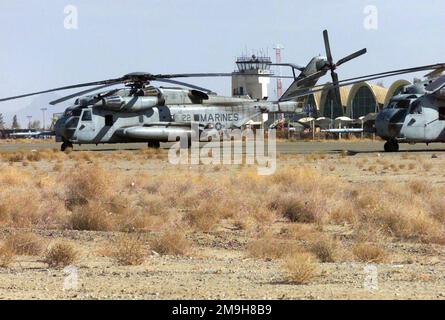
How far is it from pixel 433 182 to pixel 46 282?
58.7 ft

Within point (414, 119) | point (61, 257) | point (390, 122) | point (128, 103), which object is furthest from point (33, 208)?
point (128, 103)

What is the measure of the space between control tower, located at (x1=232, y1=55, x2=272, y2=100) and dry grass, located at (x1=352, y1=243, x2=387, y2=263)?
11926 cm

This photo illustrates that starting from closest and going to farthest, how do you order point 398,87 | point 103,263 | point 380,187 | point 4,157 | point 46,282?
1. point 46,282
2. point 103,263
3. point 380,187
4. point 4,157
5. point 398,87

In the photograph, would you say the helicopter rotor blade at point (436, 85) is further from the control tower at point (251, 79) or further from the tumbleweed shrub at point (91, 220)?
the control tower at point (251, 79)

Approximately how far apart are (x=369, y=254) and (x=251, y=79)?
12589 cm

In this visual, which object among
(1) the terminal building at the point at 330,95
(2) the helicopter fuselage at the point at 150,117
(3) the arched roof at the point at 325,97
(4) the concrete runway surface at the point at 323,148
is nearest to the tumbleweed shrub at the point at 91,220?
(2) the helicopter fuselage at the point at 150,117

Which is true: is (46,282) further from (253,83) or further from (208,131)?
(253,83)

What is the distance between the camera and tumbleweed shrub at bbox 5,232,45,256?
12805 millimetres

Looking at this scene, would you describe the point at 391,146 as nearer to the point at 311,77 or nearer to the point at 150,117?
the point at 311,77

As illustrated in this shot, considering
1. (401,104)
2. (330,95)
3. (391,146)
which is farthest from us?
(330,95)

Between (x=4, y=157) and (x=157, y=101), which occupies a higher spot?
(x=157, y=101)

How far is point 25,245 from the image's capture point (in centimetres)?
1292

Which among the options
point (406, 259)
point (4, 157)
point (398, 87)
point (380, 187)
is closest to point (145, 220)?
point (406, 259)

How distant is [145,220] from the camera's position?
16500mm
